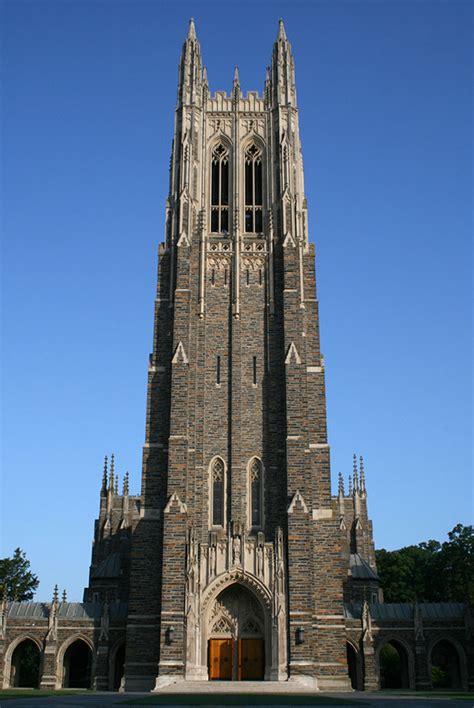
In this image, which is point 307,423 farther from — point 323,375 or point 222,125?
point 222,125

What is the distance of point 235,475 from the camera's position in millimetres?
36344

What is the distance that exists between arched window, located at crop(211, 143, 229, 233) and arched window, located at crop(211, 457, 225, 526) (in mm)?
12746

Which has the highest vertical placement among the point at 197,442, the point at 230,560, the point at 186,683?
the point at 197,442

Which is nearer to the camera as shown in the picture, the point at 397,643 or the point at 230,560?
the point at 230,560

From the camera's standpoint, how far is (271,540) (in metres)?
35.1

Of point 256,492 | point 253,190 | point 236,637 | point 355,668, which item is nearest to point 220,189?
point 253,190

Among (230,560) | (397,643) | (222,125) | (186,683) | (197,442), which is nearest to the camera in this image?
(186,683)

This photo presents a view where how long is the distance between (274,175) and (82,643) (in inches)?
1054

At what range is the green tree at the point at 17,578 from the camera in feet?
195

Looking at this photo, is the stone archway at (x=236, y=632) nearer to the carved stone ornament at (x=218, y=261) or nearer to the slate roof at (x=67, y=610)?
the slate roof at (x=67, y=610)

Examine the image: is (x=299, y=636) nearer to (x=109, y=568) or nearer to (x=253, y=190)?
(x=109, y=568)

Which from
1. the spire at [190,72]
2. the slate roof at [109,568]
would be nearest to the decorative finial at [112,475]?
the slate roof at [109,568]

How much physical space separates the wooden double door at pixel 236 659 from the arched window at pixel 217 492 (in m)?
5.11

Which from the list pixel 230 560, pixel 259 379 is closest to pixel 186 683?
pixel 230 560
